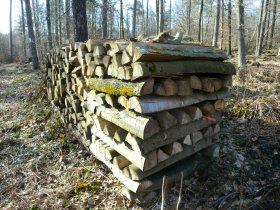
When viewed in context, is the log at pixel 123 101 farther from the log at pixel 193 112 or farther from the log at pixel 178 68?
the log at pixel 193 112

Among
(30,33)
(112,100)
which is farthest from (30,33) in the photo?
(112,100)

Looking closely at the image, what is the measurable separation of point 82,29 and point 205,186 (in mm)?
5347

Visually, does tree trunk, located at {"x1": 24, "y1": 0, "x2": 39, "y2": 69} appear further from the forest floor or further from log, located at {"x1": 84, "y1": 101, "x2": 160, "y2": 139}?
log, located at {"x1": 84, "y1": 101, "x2": 160, "y2": 139}

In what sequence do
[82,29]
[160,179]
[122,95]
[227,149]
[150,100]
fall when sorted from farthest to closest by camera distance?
[82,29], [227,149], [160,179], [122,95], [150,100]

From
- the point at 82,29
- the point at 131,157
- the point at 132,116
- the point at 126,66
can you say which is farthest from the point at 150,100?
the point at 82,29

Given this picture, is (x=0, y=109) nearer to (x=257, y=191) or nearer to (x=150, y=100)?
(x=150, y=100)

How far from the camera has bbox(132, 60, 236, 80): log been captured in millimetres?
2504

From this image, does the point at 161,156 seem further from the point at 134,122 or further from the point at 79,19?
the point at 79,19

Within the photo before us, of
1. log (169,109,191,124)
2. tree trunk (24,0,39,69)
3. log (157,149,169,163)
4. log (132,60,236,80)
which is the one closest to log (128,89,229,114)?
log (169,109,191,124)

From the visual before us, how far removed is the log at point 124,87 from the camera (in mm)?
2533

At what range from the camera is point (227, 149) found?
13.1 feet

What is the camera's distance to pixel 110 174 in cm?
370

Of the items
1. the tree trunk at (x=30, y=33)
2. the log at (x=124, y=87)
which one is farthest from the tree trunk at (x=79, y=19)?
the tree trunk at (x=30, y=33)

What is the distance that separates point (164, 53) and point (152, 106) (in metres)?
0.60
